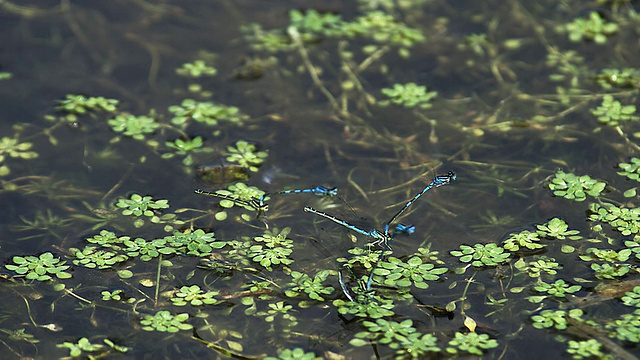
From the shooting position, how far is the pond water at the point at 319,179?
363 centimetres

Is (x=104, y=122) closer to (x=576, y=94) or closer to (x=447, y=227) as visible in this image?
(x=447, y=227)

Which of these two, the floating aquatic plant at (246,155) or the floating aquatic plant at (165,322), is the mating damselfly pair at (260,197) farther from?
the floating aquatic plant at (165,322)

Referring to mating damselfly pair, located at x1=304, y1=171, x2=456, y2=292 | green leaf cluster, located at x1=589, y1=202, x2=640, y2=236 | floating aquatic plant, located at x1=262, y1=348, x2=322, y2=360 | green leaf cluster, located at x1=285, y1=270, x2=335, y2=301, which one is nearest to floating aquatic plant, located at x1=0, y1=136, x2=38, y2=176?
mating damselfly pair, located at x1=304, y1=171, x2=456, y2=292

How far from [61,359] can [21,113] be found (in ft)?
6.46

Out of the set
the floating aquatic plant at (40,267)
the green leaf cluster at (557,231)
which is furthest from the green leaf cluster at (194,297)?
the green leaf cluster at (557,231)

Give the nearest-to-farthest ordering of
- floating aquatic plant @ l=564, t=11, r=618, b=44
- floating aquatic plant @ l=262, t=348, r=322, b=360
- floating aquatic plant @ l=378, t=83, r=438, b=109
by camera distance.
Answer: floating aquatic plant @ l=262, t=348, r=322, b=360
floating aquatic plant @ l=378, t=83, r=438, b=109
floating aquatic plant @ l=564, t=11, r=618, b=44

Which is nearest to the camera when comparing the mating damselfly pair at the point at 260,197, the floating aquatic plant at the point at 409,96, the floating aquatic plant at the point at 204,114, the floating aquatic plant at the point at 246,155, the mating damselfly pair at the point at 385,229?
the mating damselfly pair at the point at 385,229

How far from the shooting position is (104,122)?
4.87 meters

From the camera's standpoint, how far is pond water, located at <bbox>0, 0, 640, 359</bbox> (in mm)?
3635

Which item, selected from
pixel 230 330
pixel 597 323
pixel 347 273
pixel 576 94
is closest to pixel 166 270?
pixel 230 330

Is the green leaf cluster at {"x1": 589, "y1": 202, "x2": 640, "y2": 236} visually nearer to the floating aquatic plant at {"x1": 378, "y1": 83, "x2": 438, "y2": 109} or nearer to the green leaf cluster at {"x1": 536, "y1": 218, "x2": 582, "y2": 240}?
the green leaf cluster at {"x1": 536, "y1": 218, "x2": 582, "y2": 240}

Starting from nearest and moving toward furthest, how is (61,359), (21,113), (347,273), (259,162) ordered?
(61,359), (347,273), (259,162), (21,113)

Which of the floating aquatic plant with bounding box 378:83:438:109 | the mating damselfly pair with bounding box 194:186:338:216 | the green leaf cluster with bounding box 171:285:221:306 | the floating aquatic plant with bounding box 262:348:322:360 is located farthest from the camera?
the floating aquatic plant with bounding box 378:83:438:109

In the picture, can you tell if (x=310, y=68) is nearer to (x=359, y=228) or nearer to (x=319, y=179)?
(x=319, y=179)
